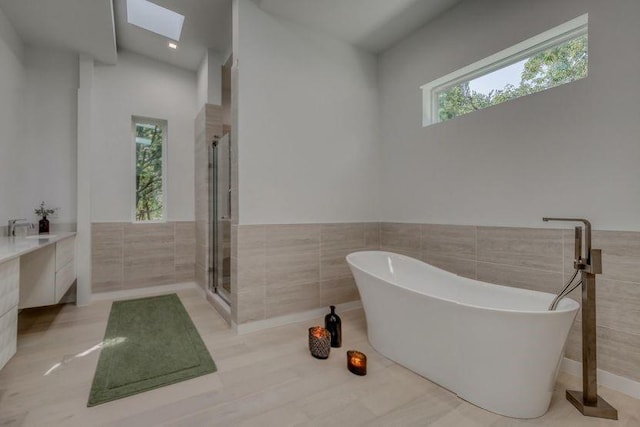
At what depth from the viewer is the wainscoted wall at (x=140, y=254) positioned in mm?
3514

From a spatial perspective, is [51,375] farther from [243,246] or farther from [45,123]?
[45,123]

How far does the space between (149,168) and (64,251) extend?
1573mm

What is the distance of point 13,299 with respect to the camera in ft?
5.17

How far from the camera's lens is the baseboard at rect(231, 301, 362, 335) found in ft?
8.39

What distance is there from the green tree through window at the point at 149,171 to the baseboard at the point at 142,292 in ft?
3.05

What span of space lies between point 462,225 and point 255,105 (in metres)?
2.17

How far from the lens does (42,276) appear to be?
2262 millimetres

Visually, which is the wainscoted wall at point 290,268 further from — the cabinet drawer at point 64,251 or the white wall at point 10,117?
the white wall at point 10,117

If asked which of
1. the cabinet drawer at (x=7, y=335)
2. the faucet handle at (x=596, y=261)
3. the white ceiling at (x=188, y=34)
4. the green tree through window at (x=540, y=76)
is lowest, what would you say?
the cabinet drawer at (x=7, y=335)

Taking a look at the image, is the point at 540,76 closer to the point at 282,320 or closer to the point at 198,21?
the point at 282,320

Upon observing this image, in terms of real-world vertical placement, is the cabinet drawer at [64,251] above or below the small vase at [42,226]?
below

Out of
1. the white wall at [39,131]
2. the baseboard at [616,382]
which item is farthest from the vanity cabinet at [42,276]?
the baseboard at [616,382]

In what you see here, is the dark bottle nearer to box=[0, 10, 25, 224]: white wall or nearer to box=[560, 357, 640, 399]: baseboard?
box=[560, 357, 640, 399]: baseboard

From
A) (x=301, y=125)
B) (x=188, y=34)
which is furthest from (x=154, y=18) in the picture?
(x=301, y=125)
